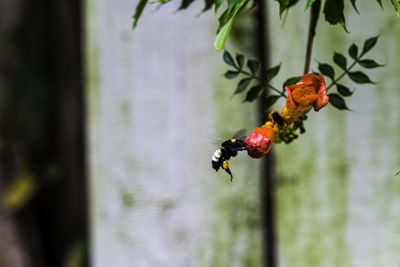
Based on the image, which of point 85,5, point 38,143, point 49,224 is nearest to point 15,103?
point 38,143

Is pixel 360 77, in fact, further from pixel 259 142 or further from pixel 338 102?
pixel 259 142

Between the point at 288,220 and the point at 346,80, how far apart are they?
0.87 feet

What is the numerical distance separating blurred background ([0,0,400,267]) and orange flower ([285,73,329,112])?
312 mm

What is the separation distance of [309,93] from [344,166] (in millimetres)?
402

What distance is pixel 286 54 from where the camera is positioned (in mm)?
766

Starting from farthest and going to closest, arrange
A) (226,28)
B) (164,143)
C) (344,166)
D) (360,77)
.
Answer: (164,143) → (344,166) → (360,77) → (226,28)

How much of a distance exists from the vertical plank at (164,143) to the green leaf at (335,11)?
38 cm

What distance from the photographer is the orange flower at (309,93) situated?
0.40 meters

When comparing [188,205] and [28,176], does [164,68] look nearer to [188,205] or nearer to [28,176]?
[188,205]

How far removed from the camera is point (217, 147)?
0.84 meters

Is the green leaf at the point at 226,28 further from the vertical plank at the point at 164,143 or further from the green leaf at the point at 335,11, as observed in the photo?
the vertical plank at the point at 164,143

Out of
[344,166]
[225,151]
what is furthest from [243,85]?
[344,166]

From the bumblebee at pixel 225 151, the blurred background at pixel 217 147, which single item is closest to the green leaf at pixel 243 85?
the bumblebee at pixel 225 151

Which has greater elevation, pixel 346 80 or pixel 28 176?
pixel 346 80
